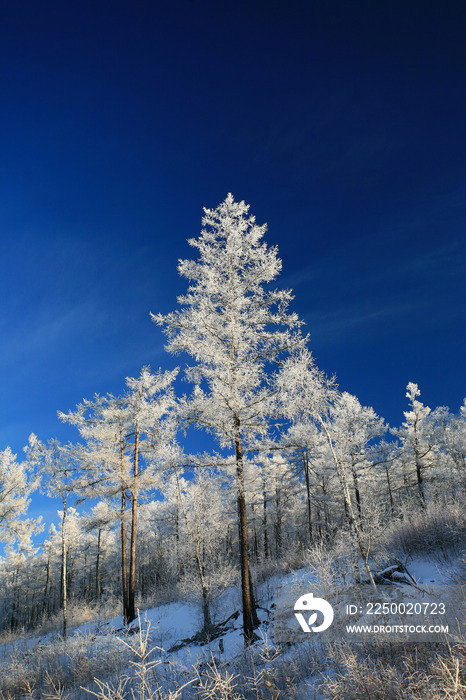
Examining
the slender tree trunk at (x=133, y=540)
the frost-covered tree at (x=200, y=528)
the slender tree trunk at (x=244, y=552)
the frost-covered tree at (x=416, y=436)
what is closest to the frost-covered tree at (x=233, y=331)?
the slender tree trunk at (x=244, y=552)

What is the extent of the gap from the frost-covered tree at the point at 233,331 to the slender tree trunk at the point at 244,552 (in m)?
0.03

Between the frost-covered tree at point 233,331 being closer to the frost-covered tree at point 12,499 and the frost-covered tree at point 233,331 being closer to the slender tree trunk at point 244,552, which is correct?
the slender tree trunk at point 244,552

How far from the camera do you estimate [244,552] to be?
9.98 metres

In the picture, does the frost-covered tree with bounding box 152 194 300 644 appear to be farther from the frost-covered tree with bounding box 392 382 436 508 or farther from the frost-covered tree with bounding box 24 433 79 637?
the frost-covered tree with bounding box 392 382 436 508

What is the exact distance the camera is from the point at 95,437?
1595 cm

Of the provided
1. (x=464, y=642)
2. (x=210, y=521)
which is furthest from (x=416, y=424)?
(x=464, y=642)

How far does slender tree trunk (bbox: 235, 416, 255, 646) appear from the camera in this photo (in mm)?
9117

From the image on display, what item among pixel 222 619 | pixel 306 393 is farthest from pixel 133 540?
pixel 306 393

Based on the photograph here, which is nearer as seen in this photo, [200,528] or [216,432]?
[216,432]

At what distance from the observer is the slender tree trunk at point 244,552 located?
912 cm

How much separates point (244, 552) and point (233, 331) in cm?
651

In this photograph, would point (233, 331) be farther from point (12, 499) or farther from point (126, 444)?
point (12, 499)

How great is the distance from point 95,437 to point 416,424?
75.7 feet

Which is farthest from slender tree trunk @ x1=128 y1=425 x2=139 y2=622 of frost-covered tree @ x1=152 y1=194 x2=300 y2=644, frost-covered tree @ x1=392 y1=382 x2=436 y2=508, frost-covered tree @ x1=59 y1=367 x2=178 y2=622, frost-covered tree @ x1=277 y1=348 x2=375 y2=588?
frost-covered tree @ x1=392 y1=382 x2=436 y2=508
